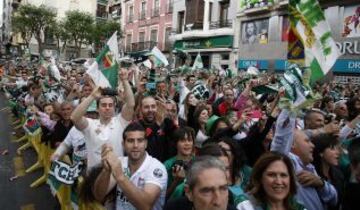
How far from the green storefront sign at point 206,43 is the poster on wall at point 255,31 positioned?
3.69 feet

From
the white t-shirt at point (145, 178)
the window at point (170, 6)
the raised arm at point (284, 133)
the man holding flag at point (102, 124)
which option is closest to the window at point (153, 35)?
the window at point (170, 6)

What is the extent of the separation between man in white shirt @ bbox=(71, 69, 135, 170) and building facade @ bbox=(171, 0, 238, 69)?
74.2 feet

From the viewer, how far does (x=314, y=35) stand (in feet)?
17.2

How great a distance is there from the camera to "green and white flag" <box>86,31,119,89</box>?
5.88 metres

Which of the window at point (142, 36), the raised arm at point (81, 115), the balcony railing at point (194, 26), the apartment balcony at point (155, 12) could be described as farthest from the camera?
the window at point (142, 36)

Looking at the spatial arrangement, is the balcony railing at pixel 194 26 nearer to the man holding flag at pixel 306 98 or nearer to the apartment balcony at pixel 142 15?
the apartment balcony at pixel 142 15

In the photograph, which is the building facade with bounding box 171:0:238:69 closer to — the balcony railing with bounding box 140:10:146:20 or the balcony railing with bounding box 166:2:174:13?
the balcony railing with bounding box 166:2:174:13

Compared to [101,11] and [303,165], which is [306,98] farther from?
[101,11]

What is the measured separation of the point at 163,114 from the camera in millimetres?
5871

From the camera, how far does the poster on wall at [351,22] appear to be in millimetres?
19625

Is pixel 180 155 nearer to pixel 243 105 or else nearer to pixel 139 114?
pixel 139 114

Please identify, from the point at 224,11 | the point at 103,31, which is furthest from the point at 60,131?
the point at 103,31

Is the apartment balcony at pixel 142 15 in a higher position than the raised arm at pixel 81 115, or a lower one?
higher

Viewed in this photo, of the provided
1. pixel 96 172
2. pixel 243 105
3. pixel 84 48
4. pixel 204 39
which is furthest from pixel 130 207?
pixel 84 48
